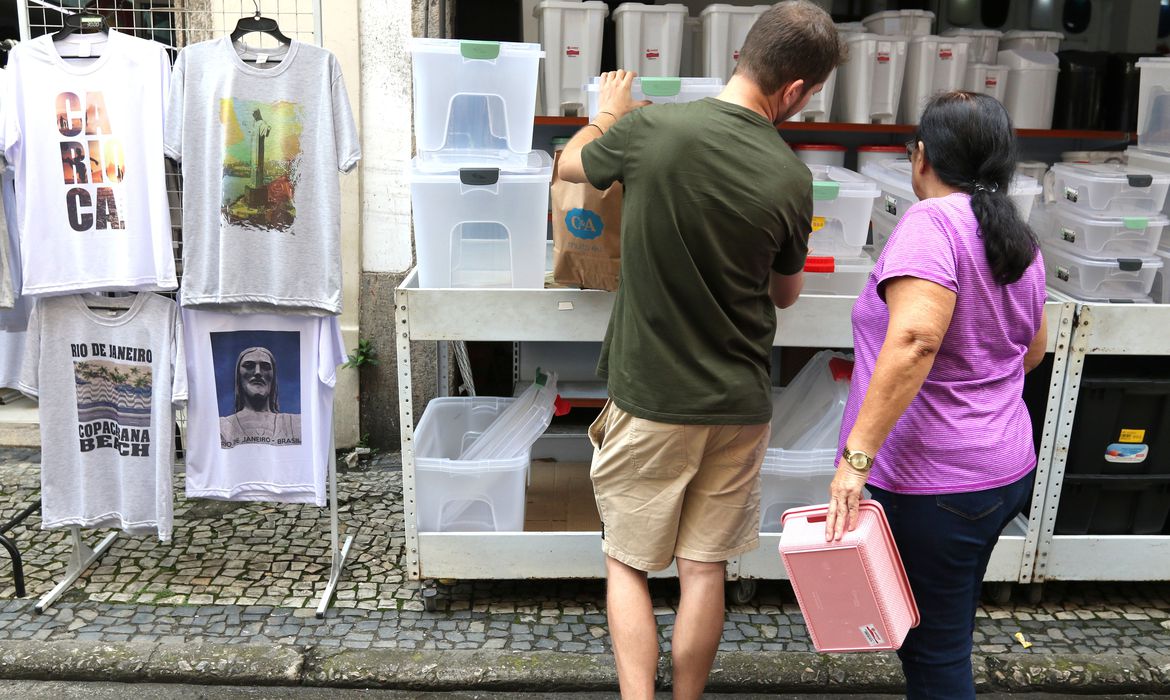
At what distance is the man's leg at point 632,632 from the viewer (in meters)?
2.61

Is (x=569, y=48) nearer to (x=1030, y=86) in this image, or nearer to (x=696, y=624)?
(x=1030, y=86)

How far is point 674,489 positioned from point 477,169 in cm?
131

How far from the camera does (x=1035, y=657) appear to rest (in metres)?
3.34

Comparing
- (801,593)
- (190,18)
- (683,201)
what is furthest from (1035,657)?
(190,18)

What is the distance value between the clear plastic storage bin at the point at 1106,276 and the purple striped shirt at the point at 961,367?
1.47m

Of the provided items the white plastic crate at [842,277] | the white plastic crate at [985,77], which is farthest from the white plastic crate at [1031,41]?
the white plastic crate at [842,277]

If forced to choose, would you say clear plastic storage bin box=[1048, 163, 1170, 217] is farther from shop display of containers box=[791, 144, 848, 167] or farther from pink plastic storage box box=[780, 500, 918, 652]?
pink plastic storage box box=[780, 500, 918, 652]

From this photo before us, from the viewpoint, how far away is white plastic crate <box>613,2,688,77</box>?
4.30 m

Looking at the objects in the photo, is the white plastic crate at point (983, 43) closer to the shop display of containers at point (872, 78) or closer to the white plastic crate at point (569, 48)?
the shop display of containers at point (872, 78)

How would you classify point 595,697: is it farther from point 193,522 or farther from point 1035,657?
point 193,522

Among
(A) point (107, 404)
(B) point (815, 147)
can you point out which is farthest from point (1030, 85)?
(A) point (107, 404)

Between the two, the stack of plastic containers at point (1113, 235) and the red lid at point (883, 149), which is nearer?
the stack of plastic containers at point (1113, 235)

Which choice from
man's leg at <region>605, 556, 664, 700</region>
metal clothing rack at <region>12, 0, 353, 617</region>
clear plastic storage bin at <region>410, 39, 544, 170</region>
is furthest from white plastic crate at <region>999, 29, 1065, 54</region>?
man's leg at <region>605, 556, 664, 700</region>

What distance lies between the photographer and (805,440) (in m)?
Answer: 3.63
